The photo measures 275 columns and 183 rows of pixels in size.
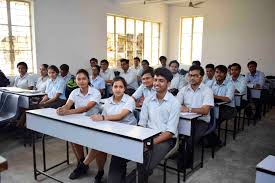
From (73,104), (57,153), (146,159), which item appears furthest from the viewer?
(57,153)

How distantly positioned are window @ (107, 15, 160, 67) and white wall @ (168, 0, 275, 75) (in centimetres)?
144

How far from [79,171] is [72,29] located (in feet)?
15.3

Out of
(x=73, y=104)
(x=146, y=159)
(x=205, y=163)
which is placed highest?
(x=73, y=104)

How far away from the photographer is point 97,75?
532cm

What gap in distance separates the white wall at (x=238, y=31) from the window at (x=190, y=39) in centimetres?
24

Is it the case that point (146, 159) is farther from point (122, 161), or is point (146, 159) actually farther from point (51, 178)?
point (51, 178)

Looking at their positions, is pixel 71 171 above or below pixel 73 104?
below

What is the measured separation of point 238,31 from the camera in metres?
8.20

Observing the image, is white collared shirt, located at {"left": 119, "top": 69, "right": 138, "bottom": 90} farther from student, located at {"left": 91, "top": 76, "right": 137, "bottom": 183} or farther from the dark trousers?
the dark trousers

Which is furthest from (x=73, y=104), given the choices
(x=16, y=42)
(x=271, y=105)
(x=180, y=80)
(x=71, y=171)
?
(x=271, y=105)

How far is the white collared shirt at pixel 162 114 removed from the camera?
2.32m

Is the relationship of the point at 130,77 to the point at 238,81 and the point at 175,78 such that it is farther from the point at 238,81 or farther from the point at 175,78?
the point at 238,81

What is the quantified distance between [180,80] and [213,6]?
442 centimetres

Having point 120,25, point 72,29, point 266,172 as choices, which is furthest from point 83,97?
point 120,25
